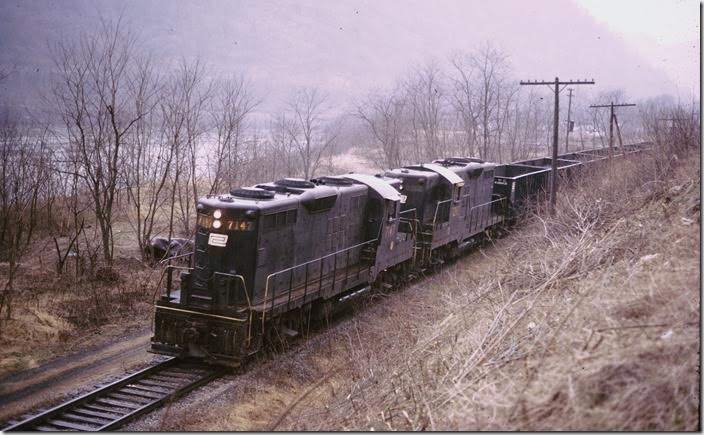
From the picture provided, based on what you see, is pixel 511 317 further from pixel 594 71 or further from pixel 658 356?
pixel 594 71

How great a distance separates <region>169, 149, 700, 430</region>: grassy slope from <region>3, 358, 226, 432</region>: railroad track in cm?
69

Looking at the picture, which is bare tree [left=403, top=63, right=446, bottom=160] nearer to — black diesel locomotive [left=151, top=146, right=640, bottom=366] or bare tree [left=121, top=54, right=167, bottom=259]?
bare tree [left=121, top=54, right=167, bottom=259]

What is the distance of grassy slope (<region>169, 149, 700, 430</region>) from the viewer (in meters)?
6.29

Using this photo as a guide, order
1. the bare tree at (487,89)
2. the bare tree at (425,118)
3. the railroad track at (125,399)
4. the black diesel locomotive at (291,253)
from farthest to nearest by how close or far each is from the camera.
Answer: the bare tree at (425,118)
the bare tree at (487,89)
the black diesel locomotive at (291,253)
the railroad track at (125,399)

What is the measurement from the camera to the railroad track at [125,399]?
9.31 meters

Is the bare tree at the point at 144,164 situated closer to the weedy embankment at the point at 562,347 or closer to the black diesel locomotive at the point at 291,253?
the black diesel locomotive at the point at 291,253

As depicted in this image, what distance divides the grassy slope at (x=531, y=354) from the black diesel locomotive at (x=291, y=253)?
95 cm

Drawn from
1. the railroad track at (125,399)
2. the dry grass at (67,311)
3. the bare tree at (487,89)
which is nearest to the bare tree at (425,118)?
the bare tree at (487,89)

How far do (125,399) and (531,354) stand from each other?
6.67 meters

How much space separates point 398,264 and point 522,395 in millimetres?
11799

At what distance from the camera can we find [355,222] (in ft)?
52.7

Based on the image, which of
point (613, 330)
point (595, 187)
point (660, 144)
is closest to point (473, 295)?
point (613, 330)

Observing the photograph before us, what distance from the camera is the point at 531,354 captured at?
7.98 metres

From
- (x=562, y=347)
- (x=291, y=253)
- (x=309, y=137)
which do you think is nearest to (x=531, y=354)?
(x=562, y=347)
